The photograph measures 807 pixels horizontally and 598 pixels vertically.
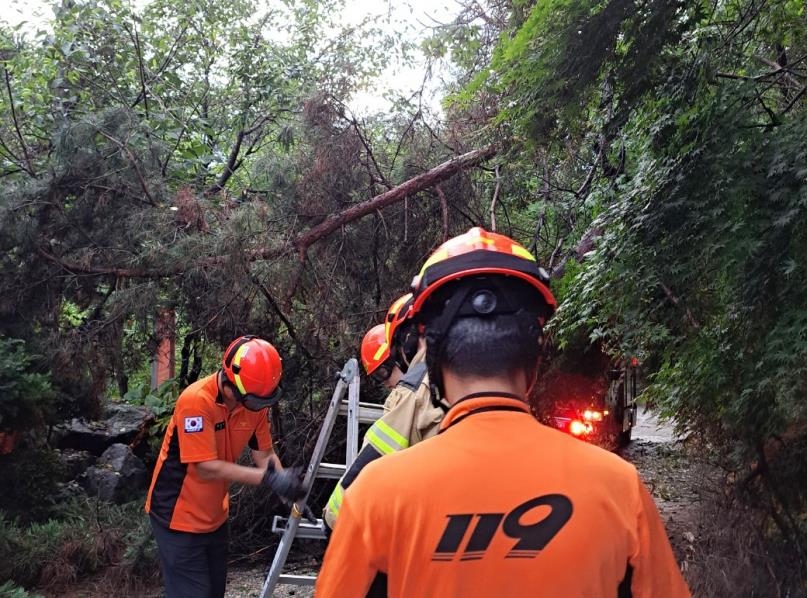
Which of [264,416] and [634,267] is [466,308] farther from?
[264,416]

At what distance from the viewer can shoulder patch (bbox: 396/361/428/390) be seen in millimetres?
2377

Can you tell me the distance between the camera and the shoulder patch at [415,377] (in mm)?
2377

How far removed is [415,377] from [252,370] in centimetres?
161

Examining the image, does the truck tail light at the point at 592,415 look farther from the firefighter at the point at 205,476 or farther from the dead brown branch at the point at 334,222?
the firefighter at the point at 205,476

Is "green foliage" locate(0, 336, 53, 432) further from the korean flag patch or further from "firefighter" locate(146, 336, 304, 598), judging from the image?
the korean flag patch

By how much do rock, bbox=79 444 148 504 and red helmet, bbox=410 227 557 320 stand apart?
720cm

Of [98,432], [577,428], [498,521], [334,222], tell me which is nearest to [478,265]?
[498,521]

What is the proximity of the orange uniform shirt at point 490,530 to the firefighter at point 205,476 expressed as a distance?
270cm

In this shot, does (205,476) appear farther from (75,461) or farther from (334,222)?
(75,461)

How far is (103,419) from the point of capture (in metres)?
9.45

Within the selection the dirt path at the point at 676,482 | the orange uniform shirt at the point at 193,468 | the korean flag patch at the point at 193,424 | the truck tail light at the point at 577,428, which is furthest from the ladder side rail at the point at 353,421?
the truck tail light at the point at 577,428

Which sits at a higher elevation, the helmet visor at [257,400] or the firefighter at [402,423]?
the firefighter at [402,423]

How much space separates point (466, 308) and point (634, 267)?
2946 millimetres

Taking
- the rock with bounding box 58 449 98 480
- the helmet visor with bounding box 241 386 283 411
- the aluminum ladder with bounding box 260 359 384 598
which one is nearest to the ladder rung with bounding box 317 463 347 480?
the aluminum ladder with bounding box 260 359 384 598
